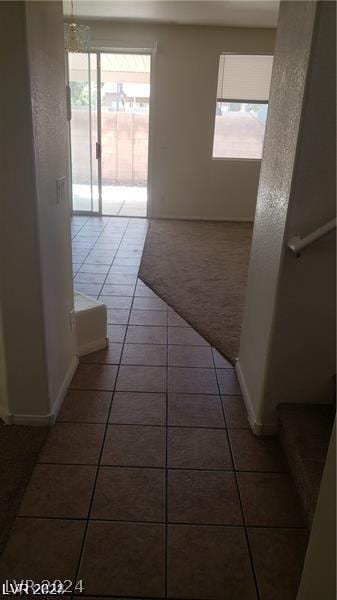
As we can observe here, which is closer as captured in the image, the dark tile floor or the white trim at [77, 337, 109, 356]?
the dark tile floor

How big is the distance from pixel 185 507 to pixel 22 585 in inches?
23.9

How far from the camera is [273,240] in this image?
6.38 ft

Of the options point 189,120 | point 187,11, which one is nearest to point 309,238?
point 187,11

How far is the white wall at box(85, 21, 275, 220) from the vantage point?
5.61 m

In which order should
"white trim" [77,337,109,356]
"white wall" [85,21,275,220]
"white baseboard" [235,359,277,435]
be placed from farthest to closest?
"white wall" [85,21,275,220], "white trim" [77,337,109,356], "white baseboard" [235,359,277,435]

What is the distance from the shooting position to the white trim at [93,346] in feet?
8.85

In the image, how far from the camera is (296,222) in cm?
173

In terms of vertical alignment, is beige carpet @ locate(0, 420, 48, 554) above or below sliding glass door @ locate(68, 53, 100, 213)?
below

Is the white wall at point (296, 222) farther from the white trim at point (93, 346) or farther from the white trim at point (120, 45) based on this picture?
the white trim at point (120, 45)

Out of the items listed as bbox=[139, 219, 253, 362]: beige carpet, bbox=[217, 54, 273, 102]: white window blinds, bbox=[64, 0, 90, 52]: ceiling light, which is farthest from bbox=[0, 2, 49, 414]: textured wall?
bbox=[217, 54, 273, 102]: white window blinds

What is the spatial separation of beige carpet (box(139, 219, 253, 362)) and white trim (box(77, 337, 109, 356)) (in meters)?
0.69

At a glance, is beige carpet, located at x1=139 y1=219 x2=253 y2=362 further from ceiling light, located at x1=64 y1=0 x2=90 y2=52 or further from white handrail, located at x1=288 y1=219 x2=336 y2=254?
ceiling light, located at x1=64 y1=0 x2=90 y2=52

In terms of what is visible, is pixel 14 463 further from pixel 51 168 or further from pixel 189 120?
pixel 189 120

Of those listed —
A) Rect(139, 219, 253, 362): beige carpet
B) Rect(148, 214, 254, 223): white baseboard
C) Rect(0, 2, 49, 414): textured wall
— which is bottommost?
Rect(139, 219, 253, 362): beige carpet
